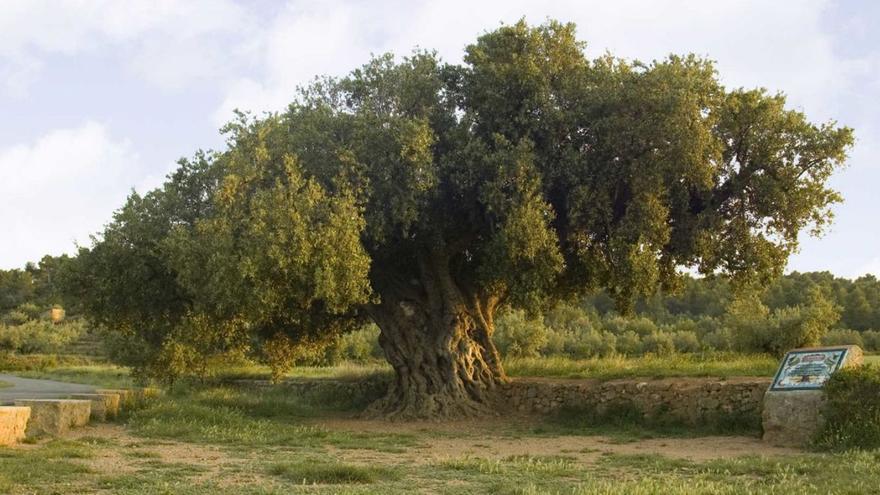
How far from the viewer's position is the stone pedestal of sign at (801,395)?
15.4 meters

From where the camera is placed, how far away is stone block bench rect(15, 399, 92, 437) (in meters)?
15.5

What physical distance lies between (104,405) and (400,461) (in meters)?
9.19

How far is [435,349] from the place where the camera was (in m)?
23.2

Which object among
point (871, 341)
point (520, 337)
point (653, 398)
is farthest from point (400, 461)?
point (871, 341)

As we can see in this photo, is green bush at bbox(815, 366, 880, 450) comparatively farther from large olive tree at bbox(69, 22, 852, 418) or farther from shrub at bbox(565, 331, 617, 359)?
shrub at bbox(565, 331, 617, 359)

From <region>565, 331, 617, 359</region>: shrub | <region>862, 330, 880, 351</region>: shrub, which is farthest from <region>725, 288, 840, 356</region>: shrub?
<region>565, 331, 617, 359</region>: shrub

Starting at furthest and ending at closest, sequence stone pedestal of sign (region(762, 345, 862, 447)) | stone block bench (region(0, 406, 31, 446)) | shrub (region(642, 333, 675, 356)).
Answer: shrub (region(642, 333, 675, 356)), stone pedestal of sign (region(762, 345, 862, 447)), stone block bench (region(0, 406, 31, 446))

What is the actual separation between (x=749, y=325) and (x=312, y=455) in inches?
1160

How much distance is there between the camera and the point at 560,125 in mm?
21078

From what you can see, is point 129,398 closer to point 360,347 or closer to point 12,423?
point 12,423

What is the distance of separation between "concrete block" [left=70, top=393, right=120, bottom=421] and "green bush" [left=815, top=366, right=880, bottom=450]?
1486cm

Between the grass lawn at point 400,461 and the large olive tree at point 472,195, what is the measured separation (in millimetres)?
3198

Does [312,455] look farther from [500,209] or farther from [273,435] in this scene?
[500,209]

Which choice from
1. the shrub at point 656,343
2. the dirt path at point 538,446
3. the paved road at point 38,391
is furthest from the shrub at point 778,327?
the paved road at point 38,391
